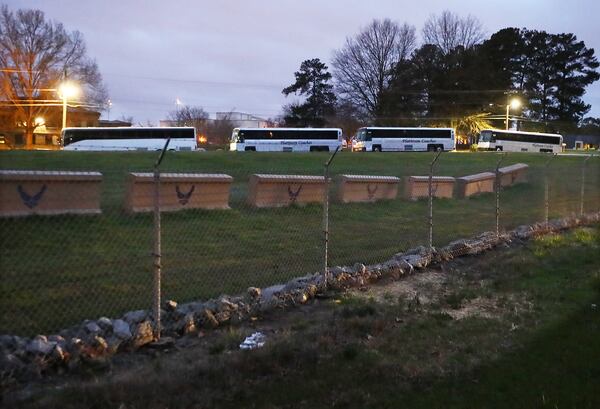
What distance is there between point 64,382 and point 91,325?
2.98 ft

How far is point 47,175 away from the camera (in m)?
8.43

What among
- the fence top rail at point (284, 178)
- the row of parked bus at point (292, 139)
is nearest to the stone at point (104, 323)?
the fence top rail at point (284, 178)

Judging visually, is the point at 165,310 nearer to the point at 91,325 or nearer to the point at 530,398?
the point at 91,325

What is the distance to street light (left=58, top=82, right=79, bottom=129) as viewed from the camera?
179 feet

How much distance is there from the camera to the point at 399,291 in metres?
7.63

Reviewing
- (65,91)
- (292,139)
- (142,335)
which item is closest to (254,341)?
(142,335)

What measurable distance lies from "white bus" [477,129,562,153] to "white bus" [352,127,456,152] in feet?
24.5

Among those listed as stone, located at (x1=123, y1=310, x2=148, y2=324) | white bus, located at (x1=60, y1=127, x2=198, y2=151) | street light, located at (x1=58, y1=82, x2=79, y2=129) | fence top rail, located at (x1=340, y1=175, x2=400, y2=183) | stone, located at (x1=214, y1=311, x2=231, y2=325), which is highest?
street light, located at (x1=58, y1=82, x2=79, y2=129)

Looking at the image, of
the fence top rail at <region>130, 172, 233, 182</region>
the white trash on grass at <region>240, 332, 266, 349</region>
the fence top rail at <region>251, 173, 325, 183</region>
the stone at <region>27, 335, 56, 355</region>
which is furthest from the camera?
the fence top rail at <region>251, 173, 325, 183</region>

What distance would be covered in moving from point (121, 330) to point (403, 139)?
175 feet

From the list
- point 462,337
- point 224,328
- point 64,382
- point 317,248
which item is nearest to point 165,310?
point 224,328

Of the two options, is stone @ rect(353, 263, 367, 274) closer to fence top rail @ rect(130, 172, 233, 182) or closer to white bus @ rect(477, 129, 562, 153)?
fence top rail @ rect(130, 172, 233, 182)

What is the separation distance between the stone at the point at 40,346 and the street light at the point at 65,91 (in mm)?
Answer: 53242

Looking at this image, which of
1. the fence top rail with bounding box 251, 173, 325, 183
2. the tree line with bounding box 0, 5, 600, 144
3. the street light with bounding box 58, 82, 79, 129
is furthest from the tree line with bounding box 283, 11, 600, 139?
the fence top rail with bounding box 251, 173, 325, 183
